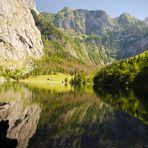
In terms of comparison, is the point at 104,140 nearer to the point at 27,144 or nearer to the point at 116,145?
the point at 116,145

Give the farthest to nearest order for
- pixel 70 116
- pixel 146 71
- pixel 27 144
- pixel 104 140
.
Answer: pixel 146 71 < pixel 70 116 < pixel 104 140 < pixel 27 144

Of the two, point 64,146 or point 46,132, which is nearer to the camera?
point 64,146

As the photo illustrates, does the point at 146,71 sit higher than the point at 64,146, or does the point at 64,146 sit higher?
the point at 146,71

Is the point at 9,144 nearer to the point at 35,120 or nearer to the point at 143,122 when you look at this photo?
the point at 35,120

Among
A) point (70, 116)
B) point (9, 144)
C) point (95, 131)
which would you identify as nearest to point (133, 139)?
point (95, 131)

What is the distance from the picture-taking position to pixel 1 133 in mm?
37906

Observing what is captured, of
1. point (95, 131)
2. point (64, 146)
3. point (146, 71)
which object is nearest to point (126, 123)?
point (95, 131)

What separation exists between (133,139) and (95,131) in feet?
29.8

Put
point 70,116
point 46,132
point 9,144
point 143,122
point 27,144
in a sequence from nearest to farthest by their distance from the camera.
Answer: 1. point 9,144
2. point 27,144
3. point 46,132
4. point 143,122
5. point 70,116

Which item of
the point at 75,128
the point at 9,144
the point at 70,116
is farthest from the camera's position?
the point at 70,116

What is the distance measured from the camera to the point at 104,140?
48.3 m

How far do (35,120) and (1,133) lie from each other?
90.8ft

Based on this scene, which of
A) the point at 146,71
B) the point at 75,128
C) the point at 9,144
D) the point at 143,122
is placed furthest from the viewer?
the point at 146,71

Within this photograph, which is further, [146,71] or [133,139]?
[146,71]
